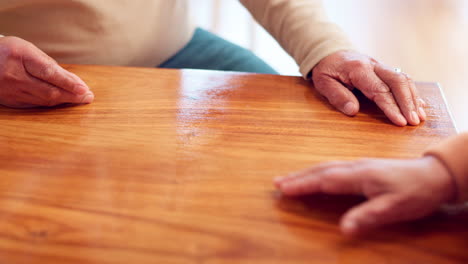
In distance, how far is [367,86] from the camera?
768 mm

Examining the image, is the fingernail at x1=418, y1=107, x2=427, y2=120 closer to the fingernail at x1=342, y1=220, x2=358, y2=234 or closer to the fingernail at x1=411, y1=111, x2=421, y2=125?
the fingernail at x1=411, y1=111, x2=421, y2=125

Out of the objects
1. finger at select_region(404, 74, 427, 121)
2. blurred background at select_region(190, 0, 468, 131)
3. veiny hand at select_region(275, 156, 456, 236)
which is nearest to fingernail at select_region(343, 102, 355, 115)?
finger at select_region(404, 74, 427, 121)

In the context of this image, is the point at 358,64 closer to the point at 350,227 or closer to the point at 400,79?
the point at 400,79

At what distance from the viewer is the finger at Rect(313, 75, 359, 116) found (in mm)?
740

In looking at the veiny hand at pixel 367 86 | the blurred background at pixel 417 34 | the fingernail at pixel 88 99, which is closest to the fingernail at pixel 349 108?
the veiny hand at pixel 367 86

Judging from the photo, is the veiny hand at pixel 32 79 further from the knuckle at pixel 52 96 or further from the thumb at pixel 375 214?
the thumb at pixel 375 214

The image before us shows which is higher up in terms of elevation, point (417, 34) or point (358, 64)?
point (358, 64)

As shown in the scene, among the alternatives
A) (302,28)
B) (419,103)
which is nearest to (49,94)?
(302,28)

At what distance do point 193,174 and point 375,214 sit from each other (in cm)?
23

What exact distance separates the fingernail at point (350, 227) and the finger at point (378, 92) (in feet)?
1.01

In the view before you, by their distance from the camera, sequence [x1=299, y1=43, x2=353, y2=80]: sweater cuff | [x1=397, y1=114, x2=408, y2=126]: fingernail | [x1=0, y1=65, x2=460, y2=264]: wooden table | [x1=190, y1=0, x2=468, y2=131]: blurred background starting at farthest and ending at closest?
[x1=190, y1=0, x2=468, y2=131]: blurred background → [x1=299, y1=43, x2=353, y2=80]: sweater cuff → [x1=397, y1=114, x2=408, y2=126]: fingernail → [x1=0, y1=65, x2=460, y2=264]: wooden table

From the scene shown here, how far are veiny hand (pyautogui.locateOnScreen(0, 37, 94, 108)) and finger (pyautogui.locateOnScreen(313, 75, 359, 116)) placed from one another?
1.43 ft

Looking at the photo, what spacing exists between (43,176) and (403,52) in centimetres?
171

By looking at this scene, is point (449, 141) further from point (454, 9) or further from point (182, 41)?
point (454, 9)
